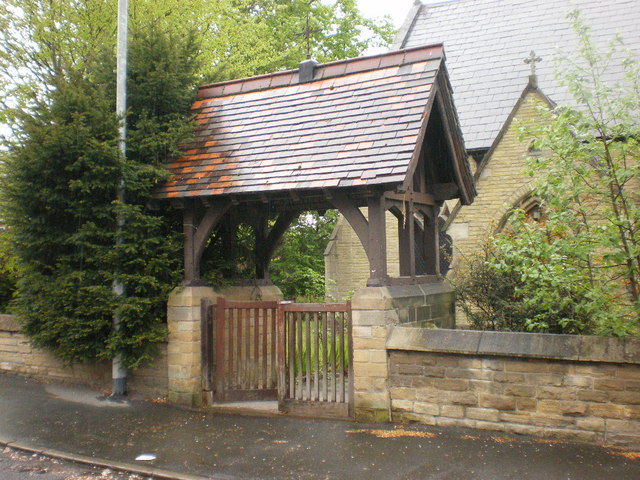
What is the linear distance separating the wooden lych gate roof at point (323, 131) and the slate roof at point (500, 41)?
7801 millimetres

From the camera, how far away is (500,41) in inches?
774

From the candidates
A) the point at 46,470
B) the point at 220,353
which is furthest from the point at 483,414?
the point at 46,470

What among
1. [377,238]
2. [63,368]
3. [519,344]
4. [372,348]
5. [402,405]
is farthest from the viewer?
[63,368]

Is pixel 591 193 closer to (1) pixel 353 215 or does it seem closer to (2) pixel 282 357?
(1) pixel 353 215

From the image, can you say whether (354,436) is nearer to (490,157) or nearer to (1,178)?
(1,178)

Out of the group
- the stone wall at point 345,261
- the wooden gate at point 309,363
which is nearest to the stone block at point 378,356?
the wooden gate at point 309,363

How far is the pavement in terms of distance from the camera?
5875mm

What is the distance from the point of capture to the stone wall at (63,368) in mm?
9125

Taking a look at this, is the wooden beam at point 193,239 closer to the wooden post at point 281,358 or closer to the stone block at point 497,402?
the wooden post at point 281,358

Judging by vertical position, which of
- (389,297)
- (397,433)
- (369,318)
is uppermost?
(389,297)

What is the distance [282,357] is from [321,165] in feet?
7.97

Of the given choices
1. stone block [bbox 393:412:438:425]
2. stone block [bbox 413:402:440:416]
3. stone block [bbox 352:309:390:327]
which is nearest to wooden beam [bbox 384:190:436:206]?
stone block [bbox 352:309:390:327]

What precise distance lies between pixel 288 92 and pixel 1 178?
4.18 metres

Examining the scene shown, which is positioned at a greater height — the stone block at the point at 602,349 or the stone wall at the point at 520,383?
the stone block at the point at 602,349
